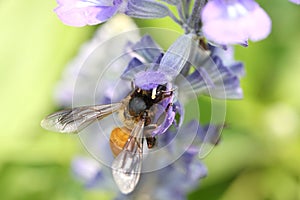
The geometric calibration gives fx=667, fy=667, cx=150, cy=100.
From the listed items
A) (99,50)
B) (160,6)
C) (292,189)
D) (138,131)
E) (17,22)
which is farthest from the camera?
(17,22)

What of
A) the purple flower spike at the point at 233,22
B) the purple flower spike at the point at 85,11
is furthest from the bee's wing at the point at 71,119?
the purple flower spike at the point at 233,22

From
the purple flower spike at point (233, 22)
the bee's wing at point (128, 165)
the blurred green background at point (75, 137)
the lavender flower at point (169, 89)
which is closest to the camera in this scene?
the purple flower spike at point (233, 22)

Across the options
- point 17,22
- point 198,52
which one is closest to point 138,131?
point 198,52

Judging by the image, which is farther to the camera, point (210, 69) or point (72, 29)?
point (72, 29)

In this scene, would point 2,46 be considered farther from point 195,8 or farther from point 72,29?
point 195,8

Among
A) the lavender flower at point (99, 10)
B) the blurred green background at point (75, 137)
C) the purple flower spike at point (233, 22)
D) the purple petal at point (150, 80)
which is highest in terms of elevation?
the purple flower spike at point (233, 22)

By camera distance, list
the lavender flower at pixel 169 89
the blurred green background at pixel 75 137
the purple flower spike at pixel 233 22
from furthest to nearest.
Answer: the blurred green background at pixel 75 137
the lavender flower at pixel 169 89
the purple flower spike at pixel 233 22

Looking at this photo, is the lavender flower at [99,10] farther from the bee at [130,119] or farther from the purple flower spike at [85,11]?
the bee at [130,119]
